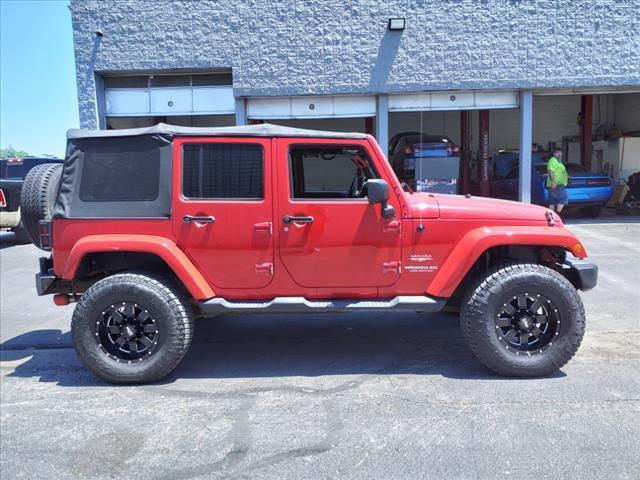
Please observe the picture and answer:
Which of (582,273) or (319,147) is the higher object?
(319,147)

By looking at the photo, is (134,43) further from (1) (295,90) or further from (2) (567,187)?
(2) (567,187)

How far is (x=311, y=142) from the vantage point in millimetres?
4641

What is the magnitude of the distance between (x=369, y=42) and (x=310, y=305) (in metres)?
11.3

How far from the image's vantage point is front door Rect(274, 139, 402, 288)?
450 cm

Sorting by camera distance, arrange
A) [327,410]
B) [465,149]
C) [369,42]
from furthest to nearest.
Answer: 1. [465,149]
2. [369,42]
3. [327,410]


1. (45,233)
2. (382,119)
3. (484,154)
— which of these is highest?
(382,119)

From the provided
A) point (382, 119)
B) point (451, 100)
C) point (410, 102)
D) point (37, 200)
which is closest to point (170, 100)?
point (382, 119)

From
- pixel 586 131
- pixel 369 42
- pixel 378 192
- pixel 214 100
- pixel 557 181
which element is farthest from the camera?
pixel 586 131

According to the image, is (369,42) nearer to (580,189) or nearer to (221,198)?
(580,189)

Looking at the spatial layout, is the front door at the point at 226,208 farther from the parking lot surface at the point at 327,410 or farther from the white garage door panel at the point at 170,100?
the white garage door panel at the point at 170,100

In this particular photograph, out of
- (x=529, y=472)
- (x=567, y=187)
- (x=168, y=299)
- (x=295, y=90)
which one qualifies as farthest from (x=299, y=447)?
(x=567, y=187)

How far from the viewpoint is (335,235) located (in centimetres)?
450

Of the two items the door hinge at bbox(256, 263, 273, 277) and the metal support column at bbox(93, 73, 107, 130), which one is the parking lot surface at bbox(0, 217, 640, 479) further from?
the metal support column at bbox(93, 73, 107, 130)

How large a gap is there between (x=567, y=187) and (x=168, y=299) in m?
13.2
